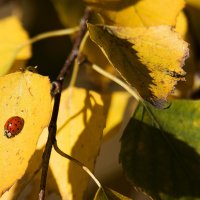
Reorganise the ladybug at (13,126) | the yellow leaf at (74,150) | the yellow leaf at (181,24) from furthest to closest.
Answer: the yellow leaf at (181,24), the yellow leaf at (74,150), the ladybug at (13,126)

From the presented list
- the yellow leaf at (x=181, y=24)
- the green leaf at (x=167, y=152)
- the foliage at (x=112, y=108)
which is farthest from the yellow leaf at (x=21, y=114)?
the yellow leaf at (x=181, y=24)

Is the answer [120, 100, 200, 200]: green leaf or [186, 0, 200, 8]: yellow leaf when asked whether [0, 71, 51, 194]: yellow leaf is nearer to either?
[120, 100, 200, 200]: green leaf

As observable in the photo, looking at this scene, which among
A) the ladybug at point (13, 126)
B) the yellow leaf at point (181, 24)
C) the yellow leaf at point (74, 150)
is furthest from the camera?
the yellow leaf at point (181, 24)

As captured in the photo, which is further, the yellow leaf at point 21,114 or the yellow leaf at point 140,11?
the yellow leaf at point 140,11

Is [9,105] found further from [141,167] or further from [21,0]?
[21,0]

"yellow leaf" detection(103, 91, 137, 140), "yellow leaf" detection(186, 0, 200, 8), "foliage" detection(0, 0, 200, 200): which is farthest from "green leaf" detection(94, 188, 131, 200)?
A: "yellow leaf" detection(186, 0, 200, 8)

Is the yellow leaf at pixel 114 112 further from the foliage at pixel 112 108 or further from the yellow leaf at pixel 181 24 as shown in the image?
the yellow leaf at pixel 181 24

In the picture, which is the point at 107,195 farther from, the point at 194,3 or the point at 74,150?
the point at 194,3
